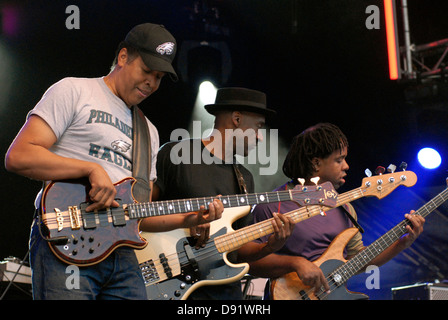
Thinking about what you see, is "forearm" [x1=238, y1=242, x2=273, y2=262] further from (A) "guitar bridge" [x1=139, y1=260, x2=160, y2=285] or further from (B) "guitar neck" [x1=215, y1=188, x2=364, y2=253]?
(A) "guitar bridge" [x1=139, y1=260, x2=160, y2=285]

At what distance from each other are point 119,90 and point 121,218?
843mm

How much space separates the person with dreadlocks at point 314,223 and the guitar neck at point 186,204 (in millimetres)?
634

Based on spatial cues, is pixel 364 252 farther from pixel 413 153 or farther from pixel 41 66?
pixel 41 66

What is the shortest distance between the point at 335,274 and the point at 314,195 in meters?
0.78

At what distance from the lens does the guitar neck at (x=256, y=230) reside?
361 cm

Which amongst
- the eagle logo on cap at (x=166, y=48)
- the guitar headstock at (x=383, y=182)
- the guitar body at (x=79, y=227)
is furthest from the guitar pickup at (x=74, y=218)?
the guitar headstock at (x=383, y=182)

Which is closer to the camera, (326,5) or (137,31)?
(137,31)

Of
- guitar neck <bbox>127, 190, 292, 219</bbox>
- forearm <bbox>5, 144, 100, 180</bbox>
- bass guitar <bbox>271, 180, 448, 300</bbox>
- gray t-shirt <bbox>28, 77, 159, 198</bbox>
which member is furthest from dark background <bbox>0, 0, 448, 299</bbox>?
forearm <bbox>5, 144, 100, 180</bbox>

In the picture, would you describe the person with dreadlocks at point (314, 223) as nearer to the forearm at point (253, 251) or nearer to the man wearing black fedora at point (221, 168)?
the forearm at point (253, 251)

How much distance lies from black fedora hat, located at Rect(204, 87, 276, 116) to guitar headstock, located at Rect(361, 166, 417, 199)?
3.46 feet

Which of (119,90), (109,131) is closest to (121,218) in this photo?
(109,131)

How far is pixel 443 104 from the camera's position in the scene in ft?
23.5

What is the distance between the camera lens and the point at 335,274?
409 centimetres

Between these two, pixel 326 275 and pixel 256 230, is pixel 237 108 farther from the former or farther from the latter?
pixel 326 275
